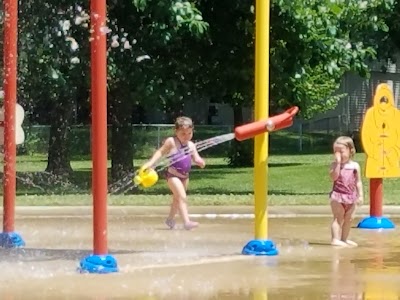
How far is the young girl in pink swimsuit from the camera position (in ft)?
35.0

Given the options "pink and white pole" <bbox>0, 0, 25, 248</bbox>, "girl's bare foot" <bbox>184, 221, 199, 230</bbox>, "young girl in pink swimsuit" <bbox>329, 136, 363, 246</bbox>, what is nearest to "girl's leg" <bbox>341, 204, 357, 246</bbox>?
"young girl in pink swimsuit" <bbox>329, 136, 363, 246</bbox>

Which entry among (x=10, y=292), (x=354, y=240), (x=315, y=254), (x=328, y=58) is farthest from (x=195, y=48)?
(x=10, y=292)

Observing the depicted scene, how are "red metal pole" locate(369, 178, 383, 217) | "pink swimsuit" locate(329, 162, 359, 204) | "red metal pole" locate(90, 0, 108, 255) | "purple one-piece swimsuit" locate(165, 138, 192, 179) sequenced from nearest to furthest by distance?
1. "red metal pole" locate(90, 0, 108, 255)
2. "pink swimsuit" locate(329, 162, 359, 204)
3. "purple one-piece swimsuit" locate(165, 138, 192, 179)
4. "red metal pole" locate(369, 178, 383, 217)

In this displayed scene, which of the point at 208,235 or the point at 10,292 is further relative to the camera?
the point at 208,235

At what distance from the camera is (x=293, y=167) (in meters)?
30.5

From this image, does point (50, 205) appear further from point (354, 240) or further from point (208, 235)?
point (354, 240)

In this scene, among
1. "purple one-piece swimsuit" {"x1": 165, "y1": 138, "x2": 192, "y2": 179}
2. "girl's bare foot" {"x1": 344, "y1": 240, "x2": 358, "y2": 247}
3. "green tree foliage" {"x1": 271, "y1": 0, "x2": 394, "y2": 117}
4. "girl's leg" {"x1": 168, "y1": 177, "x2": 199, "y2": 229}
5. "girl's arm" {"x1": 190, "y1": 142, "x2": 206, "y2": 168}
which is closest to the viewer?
"girl's bare foot" {"x1": 344, "y1": 240, "x2": 358, "y2": 247}

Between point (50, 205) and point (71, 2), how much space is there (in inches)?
169

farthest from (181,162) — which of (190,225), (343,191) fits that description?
Result: (343,191)

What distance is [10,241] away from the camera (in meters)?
10.4

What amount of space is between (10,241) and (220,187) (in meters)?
13.0

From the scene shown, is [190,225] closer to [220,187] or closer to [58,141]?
[220,187]

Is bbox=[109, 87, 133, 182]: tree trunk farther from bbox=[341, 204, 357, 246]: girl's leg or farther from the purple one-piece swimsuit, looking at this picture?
bbox=[341, 204, 357, 246]: girl's leg

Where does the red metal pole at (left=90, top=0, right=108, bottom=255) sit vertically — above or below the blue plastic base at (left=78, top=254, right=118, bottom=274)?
above
